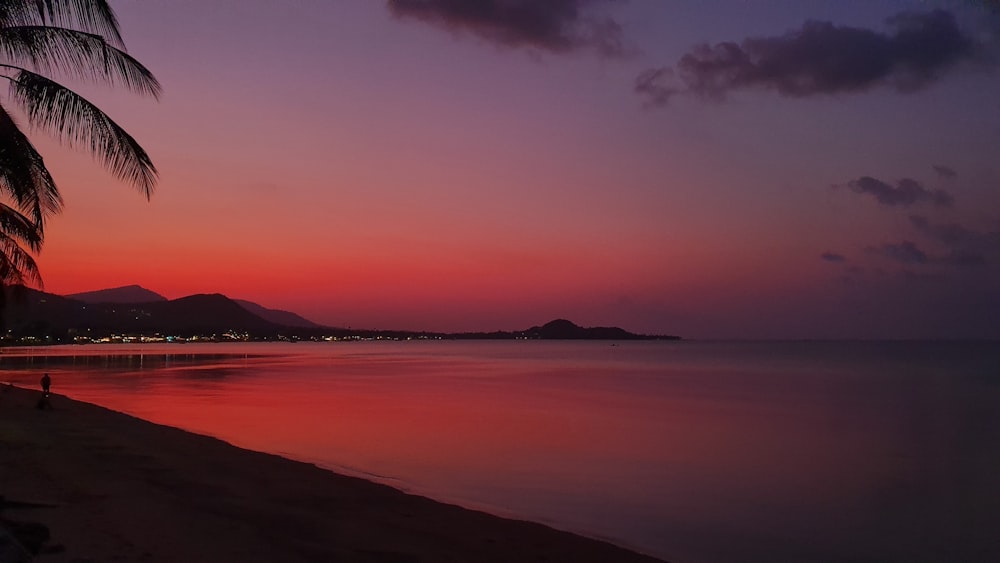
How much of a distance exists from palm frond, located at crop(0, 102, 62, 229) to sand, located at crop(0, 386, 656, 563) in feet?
12.0

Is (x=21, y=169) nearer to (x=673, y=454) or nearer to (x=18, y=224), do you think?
(x=18, y=224)

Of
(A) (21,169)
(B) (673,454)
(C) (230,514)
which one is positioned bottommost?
(B) (673,454)

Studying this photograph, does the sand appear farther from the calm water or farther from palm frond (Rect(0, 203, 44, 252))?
palm frond (Rect(0, 203, 44, 252))

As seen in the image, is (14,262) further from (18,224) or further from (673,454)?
(673,454)

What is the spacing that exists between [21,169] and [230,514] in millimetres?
4825

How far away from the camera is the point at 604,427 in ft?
80.6

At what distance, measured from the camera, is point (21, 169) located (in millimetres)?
8961

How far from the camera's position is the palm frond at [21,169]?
8.50 m

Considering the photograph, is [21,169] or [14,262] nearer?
[21,169]

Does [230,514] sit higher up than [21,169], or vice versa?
[21,169]

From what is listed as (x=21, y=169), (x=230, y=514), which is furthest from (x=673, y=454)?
(x=21, y=169)

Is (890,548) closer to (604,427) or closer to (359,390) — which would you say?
(604,427)

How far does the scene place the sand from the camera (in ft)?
23.7

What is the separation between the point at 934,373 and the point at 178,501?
6648 centimetres
